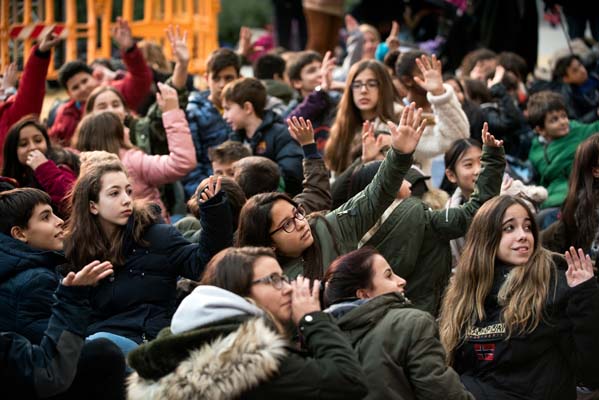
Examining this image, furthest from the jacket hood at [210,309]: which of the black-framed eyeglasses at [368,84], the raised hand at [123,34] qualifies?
the raised hand at [123,34]

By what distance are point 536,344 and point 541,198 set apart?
2815 mm

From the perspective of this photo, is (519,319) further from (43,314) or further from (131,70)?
(131,70)

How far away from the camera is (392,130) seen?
6.73 metres

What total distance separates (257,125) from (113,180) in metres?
2.66

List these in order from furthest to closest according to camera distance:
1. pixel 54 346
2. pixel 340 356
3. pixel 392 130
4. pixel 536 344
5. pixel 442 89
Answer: pixel 442 89 → pixel 392 130 → pixel 536 344 → pixel 54 346 → pixel 340 356

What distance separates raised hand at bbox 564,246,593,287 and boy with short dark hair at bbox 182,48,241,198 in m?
4.28

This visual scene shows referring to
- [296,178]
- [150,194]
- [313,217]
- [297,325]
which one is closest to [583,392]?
Answer: [313,217]

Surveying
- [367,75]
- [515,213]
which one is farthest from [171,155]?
[515,213]

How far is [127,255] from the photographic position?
6602 mm

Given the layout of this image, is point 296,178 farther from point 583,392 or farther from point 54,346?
point 54,346

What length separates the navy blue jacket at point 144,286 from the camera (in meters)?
6.49

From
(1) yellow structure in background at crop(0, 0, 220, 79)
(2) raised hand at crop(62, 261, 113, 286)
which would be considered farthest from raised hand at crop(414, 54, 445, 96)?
(1) yellow structure in background at crop(0, 0, 220, 79)

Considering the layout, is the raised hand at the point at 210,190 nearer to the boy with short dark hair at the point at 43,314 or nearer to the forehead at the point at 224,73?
the boy with short dark hair at the point at 43,314

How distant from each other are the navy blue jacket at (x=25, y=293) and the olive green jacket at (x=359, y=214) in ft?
4.95
